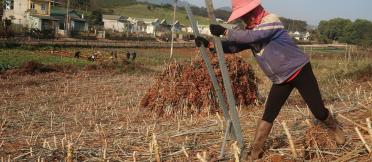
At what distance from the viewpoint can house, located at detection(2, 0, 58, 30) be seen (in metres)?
59.8

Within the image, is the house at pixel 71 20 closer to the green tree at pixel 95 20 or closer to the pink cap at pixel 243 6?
the green tree at pixel 95 20

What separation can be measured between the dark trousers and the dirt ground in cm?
37

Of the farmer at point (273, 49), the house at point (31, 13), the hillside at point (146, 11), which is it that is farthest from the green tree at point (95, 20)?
the farmer at point (273, 49)

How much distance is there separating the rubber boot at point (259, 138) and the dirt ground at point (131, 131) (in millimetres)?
114

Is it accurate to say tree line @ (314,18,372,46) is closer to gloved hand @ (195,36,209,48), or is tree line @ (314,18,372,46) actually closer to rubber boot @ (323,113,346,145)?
rubber boot @ (323,113,346,145)

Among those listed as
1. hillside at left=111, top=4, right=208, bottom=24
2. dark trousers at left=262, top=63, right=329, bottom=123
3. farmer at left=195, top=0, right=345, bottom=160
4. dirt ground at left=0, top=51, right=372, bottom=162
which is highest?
hillside at left=111, top=4, right=208, bottom=24

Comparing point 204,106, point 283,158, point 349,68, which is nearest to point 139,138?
point 283,158

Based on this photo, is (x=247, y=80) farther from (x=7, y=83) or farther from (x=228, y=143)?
(x=7, y=83)

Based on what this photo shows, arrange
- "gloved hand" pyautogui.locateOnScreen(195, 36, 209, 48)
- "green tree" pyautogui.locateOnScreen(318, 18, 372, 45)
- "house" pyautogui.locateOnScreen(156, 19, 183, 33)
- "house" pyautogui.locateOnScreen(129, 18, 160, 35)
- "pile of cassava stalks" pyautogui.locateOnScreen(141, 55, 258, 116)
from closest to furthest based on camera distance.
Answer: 1. "gloved hand" pyautogui.locateOnScreen(195, 36, 209, 48)
2. "pile of cassava stalks" pyautogui.locateOnScreen(141, 55, 258, 116)
3. "green tree" pyautogui.locateOnScreen(318, 18, 372, 45)
4. "house" pyautogui.locateOnScreen(129, 18, 160, 35)
5. "house" pyautogui.locateOnScreen(156, 19, 183, 33)

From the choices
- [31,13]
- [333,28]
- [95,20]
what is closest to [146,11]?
[95,20]

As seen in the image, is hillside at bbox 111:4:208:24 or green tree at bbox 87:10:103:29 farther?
hillside at bbox 111:4:208:24

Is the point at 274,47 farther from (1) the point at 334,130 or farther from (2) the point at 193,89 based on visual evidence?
(2) the point at 193,89

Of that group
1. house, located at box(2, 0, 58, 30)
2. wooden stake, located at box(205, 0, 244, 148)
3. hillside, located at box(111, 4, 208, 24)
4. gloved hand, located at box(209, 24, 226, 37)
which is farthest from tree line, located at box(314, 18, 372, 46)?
gloved hand, located at box(209, 24, 226, 37)

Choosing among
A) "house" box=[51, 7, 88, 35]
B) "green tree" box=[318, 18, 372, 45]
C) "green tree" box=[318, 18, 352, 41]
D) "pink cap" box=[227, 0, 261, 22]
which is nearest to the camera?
"pink cap" box=[227, 0, 261, 22]
